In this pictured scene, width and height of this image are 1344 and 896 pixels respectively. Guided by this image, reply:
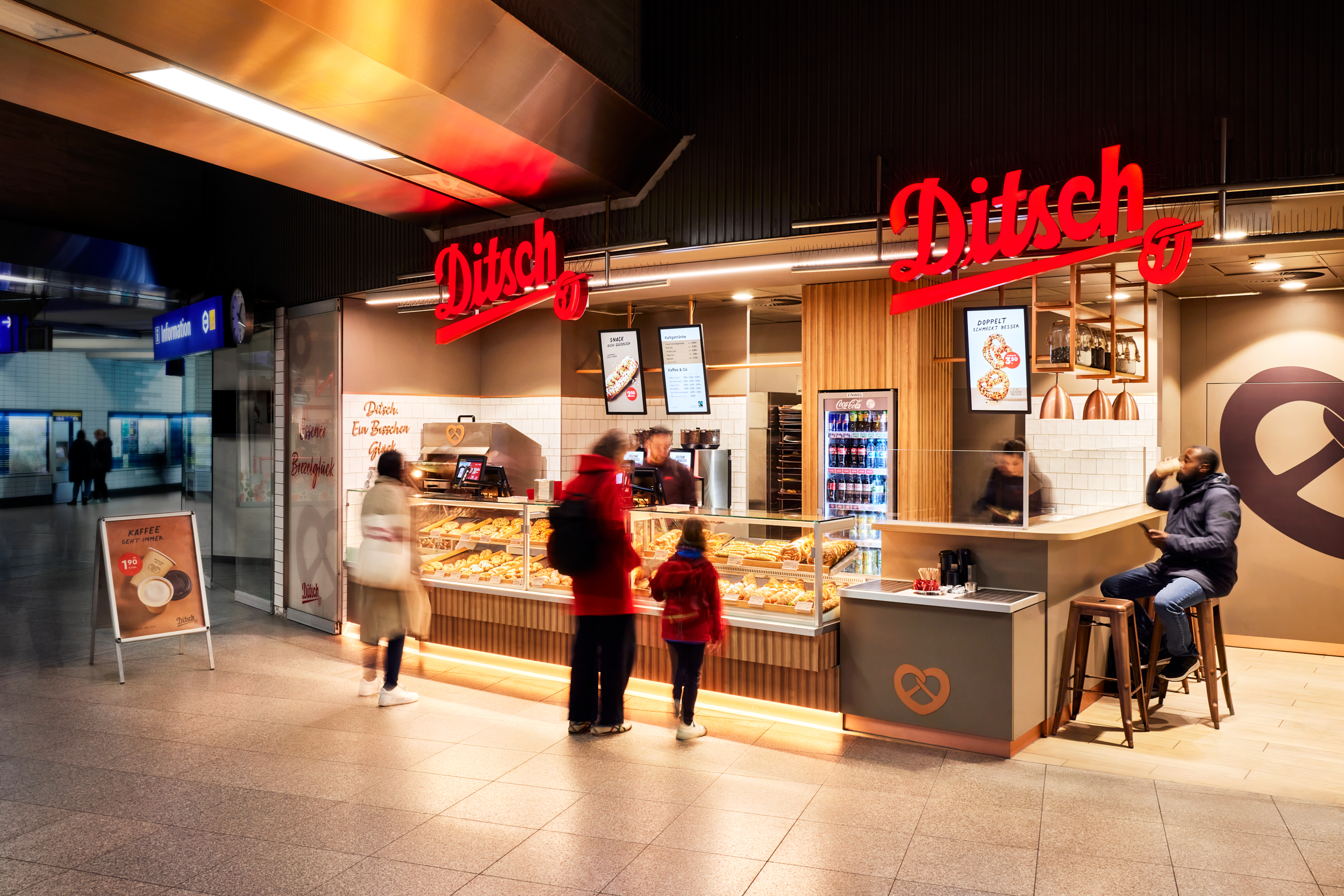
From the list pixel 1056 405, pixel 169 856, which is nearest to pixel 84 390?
pixel 169 856

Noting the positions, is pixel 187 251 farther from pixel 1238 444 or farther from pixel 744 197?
pixel 1238 444

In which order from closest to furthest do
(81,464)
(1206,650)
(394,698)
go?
(1206,650) < (394,698) < (81,464)

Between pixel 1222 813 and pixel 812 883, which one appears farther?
pixel 1222 813

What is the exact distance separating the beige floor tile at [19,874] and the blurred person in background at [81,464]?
1381cm

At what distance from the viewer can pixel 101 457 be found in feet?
51.8

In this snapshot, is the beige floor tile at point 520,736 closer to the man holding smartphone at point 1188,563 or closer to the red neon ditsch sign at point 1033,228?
the red neon ditsch sign at point 1033,228

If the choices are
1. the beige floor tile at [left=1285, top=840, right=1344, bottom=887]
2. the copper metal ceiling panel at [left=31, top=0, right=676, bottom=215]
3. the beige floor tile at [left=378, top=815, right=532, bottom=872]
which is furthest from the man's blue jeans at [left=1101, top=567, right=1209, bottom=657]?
the copper metal ceiling panel at [left=31, top=0, right=676, bottom=215]

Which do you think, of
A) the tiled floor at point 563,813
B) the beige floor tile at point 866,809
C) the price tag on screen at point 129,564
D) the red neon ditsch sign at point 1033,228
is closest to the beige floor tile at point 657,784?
the tiled floor at point 563,813

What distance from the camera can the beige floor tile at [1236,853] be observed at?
11.2ft

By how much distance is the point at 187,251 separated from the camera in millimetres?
9461

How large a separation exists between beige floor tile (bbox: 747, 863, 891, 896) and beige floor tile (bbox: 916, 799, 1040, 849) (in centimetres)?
54

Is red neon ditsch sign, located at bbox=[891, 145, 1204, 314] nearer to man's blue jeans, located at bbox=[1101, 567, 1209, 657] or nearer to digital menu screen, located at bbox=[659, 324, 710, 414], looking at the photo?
man's blue jeans, located at bbox=[1101, 567, 1209, 657]

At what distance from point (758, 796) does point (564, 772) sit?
0.99 meters

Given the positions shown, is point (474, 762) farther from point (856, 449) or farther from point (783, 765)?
point (856, 449)
